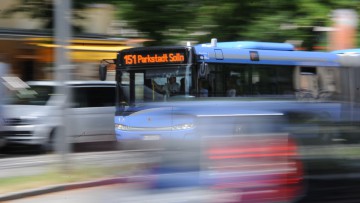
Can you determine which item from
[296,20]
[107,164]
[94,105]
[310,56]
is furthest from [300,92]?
[107,164]

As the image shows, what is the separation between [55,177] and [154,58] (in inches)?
190

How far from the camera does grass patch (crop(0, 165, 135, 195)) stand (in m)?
8.28

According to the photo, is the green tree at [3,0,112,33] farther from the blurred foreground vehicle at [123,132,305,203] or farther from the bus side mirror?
the blurred foreground vehicle at [123,132,305,203]

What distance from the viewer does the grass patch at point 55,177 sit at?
8281 mm

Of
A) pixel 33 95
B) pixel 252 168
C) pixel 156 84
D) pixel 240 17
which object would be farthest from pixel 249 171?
pixel 33 95

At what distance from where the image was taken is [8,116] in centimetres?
1305

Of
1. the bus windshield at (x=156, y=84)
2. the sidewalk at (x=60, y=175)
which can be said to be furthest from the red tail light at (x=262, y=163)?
the bus windshield at (x=156, y=84)

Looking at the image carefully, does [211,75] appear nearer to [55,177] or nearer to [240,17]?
[240,17]

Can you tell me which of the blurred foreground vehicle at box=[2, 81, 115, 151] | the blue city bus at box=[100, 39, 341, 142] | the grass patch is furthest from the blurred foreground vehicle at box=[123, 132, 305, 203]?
the blurred foreground vehicle at box=[2, 81, 115, 151]

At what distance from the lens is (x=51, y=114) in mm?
13156

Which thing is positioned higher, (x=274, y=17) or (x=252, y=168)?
(x=274, y=17)

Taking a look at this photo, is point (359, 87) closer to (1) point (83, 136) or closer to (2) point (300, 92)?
(2) point (300, 92)

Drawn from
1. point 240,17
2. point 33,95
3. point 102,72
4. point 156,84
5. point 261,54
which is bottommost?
point 33,95

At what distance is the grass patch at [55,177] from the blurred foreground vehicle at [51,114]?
11.3ft
